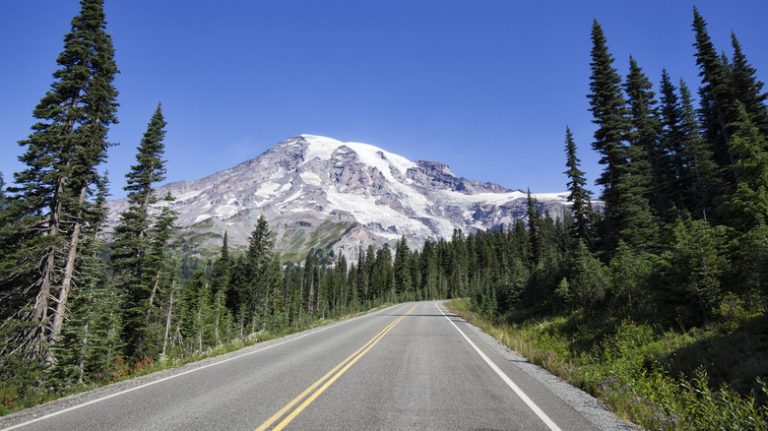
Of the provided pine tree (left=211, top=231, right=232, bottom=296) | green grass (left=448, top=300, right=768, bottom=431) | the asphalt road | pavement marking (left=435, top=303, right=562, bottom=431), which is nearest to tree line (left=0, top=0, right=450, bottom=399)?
the asphalt road

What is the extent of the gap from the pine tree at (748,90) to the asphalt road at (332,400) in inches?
1473

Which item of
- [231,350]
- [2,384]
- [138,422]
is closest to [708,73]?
[231,350]

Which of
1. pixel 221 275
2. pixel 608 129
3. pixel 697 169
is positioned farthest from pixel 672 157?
pixel 221 275

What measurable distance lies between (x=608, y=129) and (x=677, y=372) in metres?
22.5

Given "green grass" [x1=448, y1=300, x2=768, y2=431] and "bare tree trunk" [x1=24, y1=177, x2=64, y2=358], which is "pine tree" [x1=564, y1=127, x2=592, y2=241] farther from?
"bare tree trunk" [x1=24, y1=177, x2=64, y2=358]

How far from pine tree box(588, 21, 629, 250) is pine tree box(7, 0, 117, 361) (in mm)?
31754

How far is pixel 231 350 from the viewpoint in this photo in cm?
1502

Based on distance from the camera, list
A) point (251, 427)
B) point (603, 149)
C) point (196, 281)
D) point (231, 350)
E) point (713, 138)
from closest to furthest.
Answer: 1. point (251, 427)
2. point (231, 350)
3. point (603, 149)
4. point (713, 138)
5. point (196, 281)

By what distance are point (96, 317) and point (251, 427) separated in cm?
2153

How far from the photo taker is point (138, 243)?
26609 mm

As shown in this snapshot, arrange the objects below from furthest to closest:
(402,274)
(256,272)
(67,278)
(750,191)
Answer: (402,274) < (256,272) < (67,278) < (750,191)

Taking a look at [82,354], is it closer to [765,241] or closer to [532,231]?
[765,241]

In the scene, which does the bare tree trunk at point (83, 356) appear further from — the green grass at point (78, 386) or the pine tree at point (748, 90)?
the pine tree at point (748, 90)

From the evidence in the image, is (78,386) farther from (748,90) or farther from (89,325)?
(748,90)
